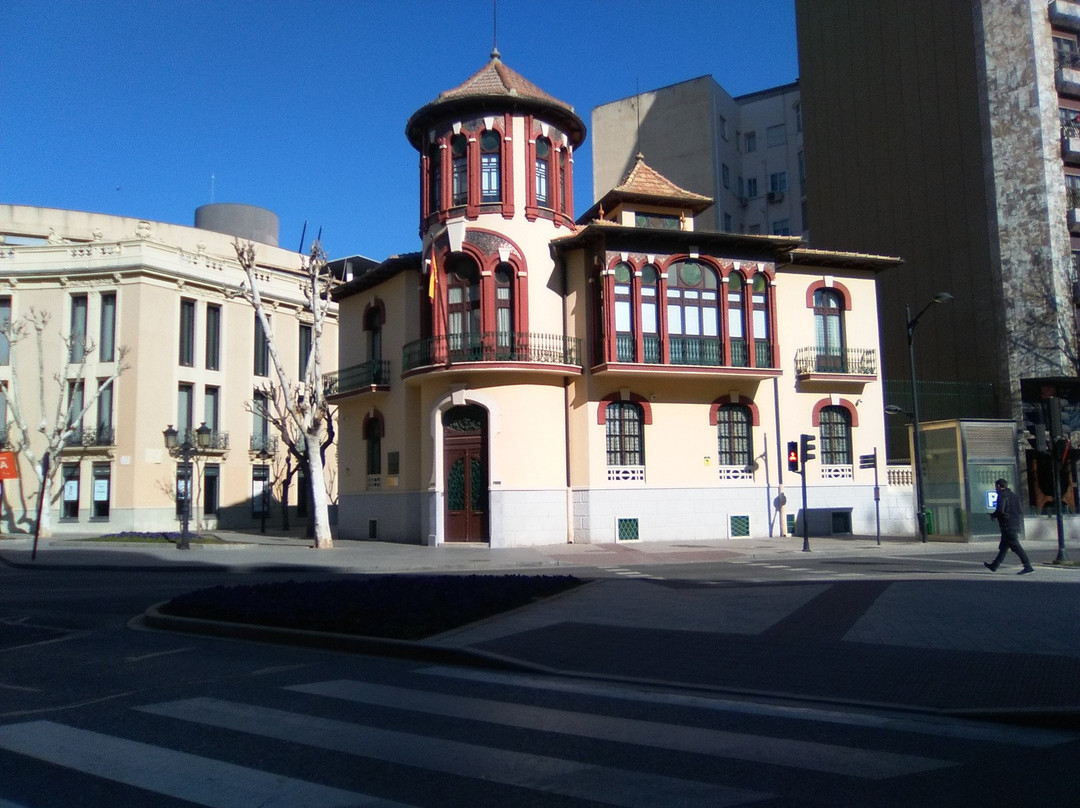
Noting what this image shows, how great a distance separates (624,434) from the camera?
27484 millimetres

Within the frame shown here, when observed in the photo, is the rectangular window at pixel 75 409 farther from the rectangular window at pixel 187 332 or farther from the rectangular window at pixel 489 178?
the rectangular window at pixel 489 178

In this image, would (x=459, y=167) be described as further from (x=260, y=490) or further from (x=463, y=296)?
(x=260, y=490)

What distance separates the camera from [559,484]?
26.9m

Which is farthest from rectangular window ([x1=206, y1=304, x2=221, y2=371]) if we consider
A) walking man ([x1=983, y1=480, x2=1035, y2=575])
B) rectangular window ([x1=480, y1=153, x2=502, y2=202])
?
walking man ([x1=983, y1=480, x2=1035, y2=575])

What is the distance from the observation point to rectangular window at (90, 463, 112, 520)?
1499 inches

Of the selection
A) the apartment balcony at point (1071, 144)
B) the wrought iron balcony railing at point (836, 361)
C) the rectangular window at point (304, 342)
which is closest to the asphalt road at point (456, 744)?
the wrought iron balcony railing at point (836, 361)

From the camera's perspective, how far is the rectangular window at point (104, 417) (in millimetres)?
38000

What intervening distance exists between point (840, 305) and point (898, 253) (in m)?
10.2

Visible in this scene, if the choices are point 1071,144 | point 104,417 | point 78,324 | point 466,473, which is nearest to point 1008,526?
point 466,473

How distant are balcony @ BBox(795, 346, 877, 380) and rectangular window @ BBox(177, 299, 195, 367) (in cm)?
2662

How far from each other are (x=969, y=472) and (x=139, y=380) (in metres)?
31.9

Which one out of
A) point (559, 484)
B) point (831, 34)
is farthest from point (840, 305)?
point (831, 34)

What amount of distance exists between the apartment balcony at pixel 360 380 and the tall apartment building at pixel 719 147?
85.1ft

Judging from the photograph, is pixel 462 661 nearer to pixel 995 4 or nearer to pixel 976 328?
pixel 976 328
